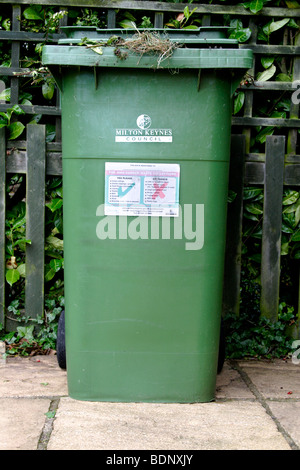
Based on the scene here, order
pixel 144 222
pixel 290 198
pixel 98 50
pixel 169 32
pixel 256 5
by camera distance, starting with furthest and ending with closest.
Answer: pixel 290 198 → pixel 256 5 → pixel 169 32 → pixel 144 222 → pixel 98 50

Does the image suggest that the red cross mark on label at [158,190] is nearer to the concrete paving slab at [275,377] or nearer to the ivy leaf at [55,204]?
the ivy leaf at [55,204]

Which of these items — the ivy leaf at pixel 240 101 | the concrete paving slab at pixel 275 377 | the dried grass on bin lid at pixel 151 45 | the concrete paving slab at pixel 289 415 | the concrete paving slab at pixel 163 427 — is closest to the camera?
the concrete paving slab at pixel 163 427

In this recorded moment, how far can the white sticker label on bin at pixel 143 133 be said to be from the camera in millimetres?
2590

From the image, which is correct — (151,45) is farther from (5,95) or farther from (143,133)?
(5,95)

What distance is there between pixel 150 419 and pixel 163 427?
0.34 feet

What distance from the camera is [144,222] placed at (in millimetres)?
2639

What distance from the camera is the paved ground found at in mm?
2268

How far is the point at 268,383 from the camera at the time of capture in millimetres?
3088

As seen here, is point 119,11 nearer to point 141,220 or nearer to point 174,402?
point 141,220

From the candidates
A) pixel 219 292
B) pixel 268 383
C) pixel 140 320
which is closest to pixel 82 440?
pixel 140 320

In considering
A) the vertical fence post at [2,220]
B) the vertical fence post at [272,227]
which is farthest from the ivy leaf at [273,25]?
the vertical fence post at [2,220]

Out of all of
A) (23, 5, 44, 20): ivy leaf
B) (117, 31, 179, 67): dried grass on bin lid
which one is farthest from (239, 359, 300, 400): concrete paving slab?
(23, 5, 44, 20): ivy leaf

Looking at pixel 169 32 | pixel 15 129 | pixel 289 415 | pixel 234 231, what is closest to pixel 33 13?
pixel 15 129

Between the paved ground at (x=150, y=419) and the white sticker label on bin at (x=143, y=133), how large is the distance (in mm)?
1256
